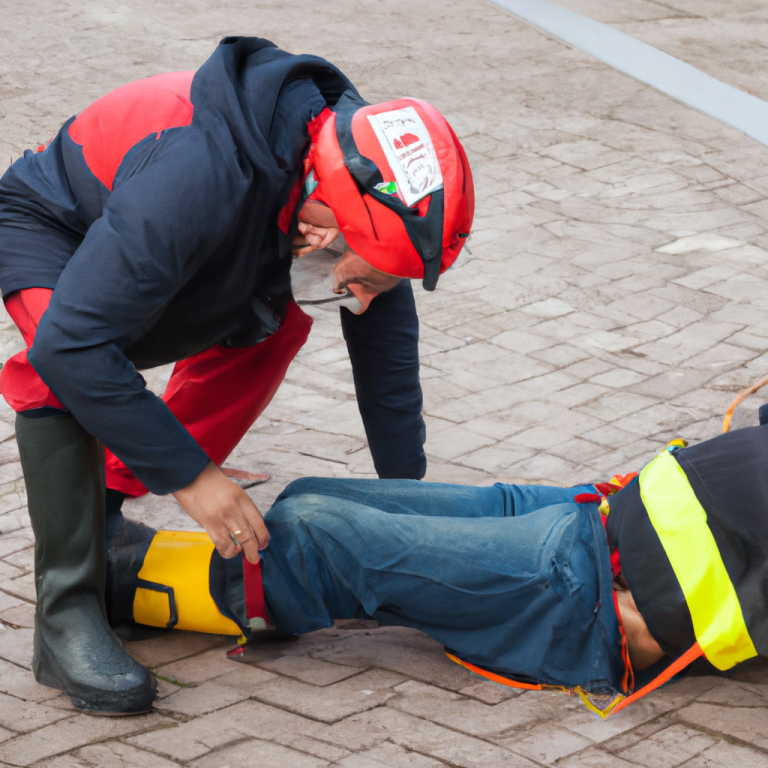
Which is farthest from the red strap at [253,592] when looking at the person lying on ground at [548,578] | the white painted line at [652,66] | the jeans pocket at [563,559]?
the white painted line at [652,66]

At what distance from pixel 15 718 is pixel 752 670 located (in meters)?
1.57

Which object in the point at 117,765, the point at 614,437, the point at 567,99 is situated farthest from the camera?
the point at 567,99

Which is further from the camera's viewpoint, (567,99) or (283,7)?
(283,7)

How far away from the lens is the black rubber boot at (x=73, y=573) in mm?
2152

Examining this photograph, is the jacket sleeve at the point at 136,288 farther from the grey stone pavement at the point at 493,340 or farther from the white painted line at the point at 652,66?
the white painted line at the point at 652,66

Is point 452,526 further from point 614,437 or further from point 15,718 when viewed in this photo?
point 614,437

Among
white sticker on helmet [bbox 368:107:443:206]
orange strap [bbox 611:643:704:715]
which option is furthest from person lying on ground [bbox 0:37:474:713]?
orange strap [bbox 611:643:704:715]

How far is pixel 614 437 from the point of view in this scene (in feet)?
11.8

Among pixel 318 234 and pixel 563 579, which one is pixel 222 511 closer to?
pixel 318 234

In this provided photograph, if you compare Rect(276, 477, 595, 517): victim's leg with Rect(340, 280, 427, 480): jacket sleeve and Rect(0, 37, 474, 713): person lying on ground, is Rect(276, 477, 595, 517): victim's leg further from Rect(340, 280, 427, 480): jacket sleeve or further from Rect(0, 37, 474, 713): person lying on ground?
Rect(340, 280, 427, 480): jacket sleeve

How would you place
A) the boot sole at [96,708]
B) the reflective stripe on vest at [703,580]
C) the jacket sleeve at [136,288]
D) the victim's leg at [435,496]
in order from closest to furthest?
the jacket sleeve at [136,288]
the reflective stripe on vest at [703,580]
the boot sole at [96,708]
the victim's leg at [435,496]

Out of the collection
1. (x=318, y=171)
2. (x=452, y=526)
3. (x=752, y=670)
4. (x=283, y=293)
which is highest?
(x=318, y=171)

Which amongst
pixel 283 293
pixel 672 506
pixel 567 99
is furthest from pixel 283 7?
pixel 672 506

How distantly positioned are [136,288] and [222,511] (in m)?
0.47
